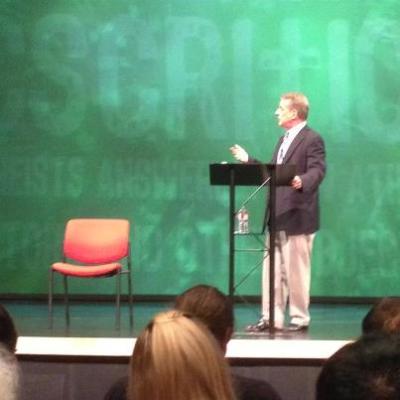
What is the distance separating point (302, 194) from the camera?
19.8ft

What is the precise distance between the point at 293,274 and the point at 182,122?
205 centimetres

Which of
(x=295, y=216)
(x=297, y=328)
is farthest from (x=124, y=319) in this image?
(x=295, y=216)

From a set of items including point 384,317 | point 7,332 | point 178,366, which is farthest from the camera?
point 384,317

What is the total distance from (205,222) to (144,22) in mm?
A: 1726

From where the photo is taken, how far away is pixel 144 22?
7520 millimetres

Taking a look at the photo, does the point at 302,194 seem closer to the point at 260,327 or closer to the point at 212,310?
the point at 260,327

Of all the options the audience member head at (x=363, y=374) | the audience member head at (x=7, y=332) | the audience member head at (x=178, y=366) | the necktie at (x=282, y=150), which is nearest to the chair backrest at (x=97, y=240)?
the necktie at (x=282, y=150)

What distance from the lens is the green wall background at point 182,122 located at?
7.49 meters

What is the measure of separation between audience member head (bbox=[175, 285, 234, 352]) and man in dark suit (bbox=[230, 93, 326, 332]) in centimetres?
326

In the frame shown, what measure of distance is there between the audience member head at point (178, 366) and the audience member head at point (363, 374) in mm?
217

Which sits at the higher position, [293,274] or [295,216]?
[295,216]

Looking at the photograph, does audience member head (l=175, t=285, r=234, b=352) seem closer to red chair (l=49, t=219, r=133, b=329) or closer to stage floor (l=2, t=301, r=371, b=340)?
stage floor (l=2, t=301, r=371, b=340)

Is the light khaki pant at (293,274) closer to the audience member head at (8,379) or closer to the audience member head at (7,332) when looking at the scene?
the audience member head at (7,332)

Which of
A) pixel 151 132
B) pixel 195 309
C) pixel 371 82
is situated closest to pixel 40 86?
pixel 151 132
